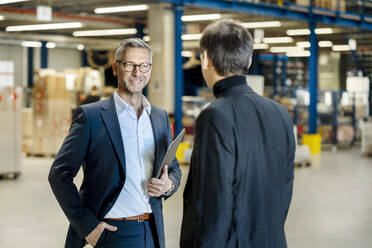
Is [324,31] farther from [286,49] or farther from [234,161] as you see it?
[234,161]

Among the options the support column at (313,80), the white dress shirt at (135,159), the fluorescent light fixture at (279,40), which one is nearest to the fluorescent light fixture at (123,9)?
the support column at (313,80)

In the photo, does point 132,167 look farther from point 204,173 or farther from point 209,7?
point 209,7

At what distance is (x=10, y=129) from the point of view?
12797 millimetres

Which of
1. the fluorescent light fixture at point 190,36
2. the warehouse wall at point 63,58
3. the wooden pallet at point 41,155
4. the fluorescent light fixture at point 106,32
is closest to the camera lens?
the wooden pallet at point 41,155

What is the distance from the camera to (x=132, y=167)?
9.76 ft

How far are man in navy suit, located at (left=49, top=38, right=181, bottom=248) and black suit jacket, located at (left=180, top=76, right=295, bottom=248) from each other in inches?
27.7

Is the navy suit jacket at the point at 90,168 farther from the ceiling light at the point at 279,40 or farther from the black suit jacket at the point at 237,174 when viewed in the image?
the ceiling light at the point at 279,40

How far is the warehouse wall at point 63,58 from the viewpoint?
36.3 meters

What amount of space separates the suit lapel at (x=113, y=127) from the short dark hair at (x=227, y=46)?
0.81 metres

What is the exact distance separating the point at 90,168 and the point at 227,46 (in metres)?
1.03

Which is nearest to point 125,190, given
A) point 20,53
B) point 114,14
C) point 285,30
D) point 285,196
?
point 285,196

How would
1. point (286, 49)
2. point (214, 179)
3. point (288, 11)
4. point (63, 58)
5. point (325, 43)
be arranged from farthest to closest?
point (63, 58), point (286, 49), point (325, 43), point (288, 11), point (214, 179)

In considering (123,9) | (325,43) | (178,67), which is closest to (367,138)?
(178,67)

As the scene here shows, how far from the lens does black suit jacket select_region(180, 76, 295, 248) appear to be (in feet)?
7.14
